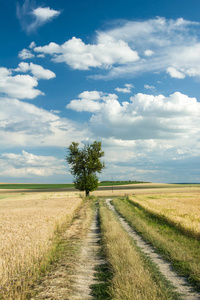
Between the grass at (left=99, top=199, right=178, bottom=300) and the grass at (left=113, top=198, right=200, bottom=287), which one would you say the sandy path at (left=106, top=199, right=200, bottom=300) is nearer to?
the grass at (left=113, top=198, right=200, bottom=287)

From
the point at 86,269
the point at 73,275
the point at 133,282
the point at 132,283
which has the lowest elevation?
the point at 86,269

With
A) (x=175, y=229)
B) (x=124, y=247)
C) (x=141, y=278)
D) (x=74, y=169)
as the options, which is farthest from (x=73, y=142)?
(x=141, y=278)

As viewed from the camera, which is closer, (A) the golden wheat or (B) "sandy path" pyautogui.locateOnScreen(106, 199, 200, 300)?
(A) the golden wheat

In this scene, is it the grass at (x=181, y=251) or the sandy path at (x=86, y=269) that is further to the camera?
the grass at (x=181, y=251)

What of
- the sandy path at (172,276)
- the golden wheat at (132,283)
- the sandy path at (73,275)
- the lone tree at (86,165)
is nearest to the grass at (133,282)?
the golden wheat at (132,283)

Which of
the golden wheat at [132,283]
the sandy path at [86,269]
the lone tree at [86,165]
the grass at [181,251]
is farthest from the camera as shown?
the lone tree at [86,165]

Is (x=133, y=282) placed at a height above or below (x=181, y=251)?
above

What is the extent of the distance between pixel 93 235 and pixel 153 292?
11.6 metres

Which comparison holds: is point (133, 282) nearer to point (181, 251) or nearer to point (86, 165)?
point (181, 251)

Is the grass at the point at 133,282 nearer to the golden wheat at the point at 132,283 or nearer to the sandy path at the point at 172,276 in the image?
the golden wheat at the point at 132,283

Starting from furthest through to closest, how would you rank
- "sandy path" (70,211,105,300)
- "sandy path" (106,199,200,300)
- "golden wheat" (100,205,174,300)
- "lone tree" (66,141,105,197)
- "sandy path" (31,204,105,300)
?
"lone tree" (66,141,105,197), "sandy path" (70,211,105,300), "sandy path" (31,204,105,300), "sandy path" (106,199,200,300), "golden wheat" (100,205,174,300)

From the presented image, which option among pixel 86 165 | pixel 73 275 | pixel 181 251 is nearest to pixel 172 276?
pixel 181 251

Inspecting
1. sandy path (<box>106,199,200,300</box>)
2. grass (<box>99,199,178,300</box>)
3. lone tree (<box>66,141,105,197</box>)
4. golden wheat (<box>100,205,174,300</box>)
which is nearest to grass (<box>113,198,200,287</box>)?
sandy path (<box>106,199,200,300</box>)

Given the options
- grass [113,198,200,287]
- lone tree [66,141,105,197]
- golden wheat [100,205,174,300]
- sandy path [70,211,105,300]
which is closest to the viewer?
golden wheat [100,205,174,300]
